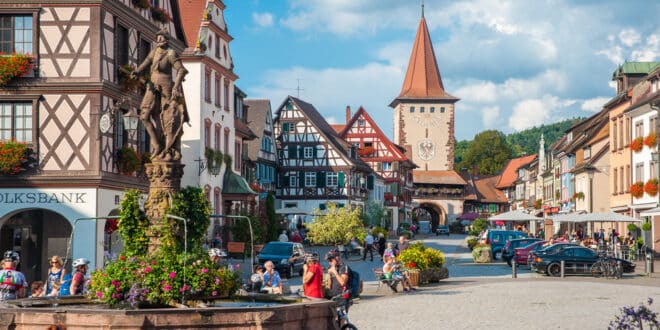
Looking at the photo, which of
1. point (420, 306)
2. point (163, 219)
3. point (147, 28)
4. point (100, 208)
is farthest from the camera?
point (147, 28)

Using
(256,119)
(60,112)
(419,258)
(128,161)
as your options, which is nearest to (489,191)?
(256,119)

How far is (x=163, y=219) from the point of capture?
49.3ft

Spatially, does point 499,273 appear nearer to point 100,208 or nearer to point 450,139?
point 100,208

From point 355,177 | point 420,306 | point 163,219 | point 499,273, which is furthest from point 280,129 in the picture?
point 163,219

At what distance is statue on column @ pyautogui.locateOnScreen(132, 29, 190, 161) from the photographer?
592 inches

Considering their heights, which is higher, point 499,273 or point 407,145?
point 407,145

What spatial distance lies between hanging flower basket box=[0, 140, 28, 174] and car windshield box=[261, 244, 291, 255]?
35.2 feet

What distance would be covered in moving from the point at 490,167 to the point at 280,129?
7799cm

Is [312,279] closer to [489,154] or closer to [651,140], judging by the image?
[651,140]

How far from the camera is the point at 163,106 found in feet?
49.5

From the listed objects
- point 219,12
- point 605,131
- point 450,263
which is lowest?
point 450,263

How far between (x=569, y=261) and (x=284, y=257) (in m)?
10.6

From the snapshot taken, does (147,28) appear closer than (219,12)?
Yes

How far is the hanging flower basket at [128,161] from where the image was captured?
1234 inches
